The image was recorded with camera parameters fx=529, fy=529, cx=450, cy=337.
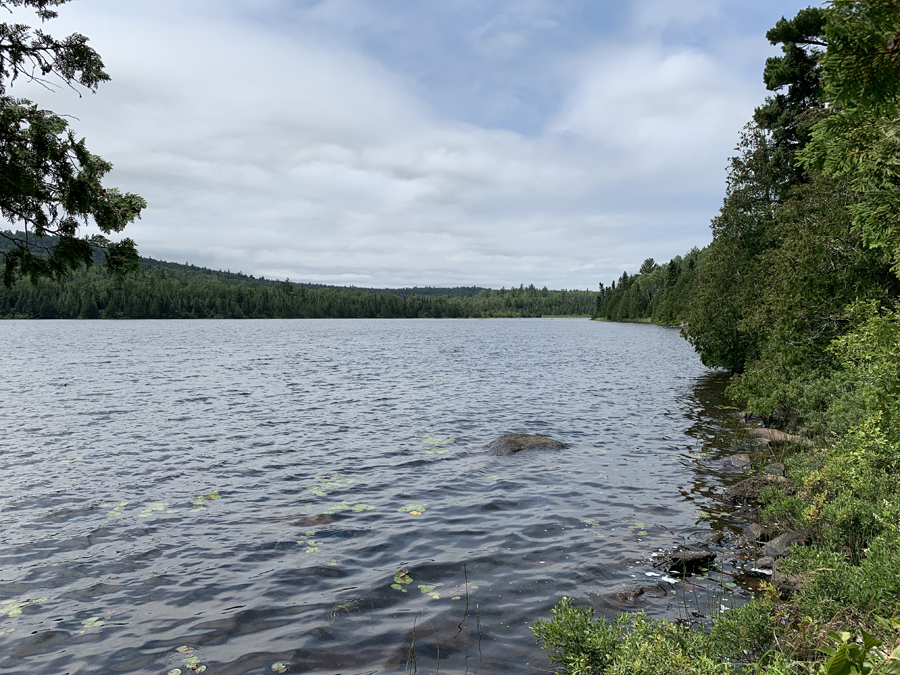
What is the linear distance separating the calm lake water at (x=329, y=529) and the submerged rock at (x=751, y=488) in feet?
2.41

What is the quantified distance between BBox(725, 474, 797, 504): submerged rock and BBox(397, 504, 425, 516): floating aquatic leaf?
8364 millimetres

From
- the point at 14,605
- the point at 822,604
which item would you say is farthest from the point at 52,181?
the point at 822,604

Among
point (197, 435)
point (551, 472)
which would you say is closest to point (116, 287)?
point (197, 435)

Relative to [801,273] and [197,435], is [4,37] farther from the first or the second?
[801,273]

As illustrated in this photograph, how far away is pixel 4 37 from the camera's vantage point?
7.06 m

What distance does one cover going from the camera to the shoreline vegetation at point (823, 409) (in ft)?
12.9

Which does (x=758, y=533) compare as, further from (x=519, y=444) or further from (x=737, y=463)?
(x=519, y=444)

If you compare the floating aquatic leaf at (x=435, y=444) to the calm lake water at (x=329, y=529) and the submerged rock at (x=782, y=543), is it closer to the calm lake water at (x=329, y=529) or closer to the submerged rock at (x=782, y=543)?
the calm lake water at (x=329, y=529)

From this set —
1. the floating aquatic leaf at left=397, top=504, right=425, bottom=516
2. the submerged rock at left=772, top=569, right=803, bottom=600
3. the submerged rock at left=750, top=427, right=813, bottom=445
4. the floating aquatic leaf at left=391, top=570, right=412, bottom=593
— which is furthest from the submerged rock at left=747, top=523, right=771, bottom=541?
the floating aquatic leaf at left=397, top=504, right=425, bottom=516

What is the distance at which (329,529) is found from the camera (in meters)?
12.7

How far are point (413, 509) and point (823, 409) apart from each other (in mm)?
15355

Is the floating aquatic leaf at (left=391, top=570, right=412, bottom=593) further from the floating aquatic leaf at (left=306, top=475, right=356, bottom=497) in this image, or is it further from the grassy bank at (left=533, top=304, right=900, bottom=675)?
the floating aquatic leaf at (left=306, top=475, right=356, bottom=497)

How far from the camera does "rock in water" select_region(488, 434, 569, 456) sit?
786 inches

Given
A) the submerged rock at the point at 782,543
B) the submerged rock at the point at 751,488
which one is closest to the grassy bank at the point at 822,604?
the submerged rock at the point at 782,543
